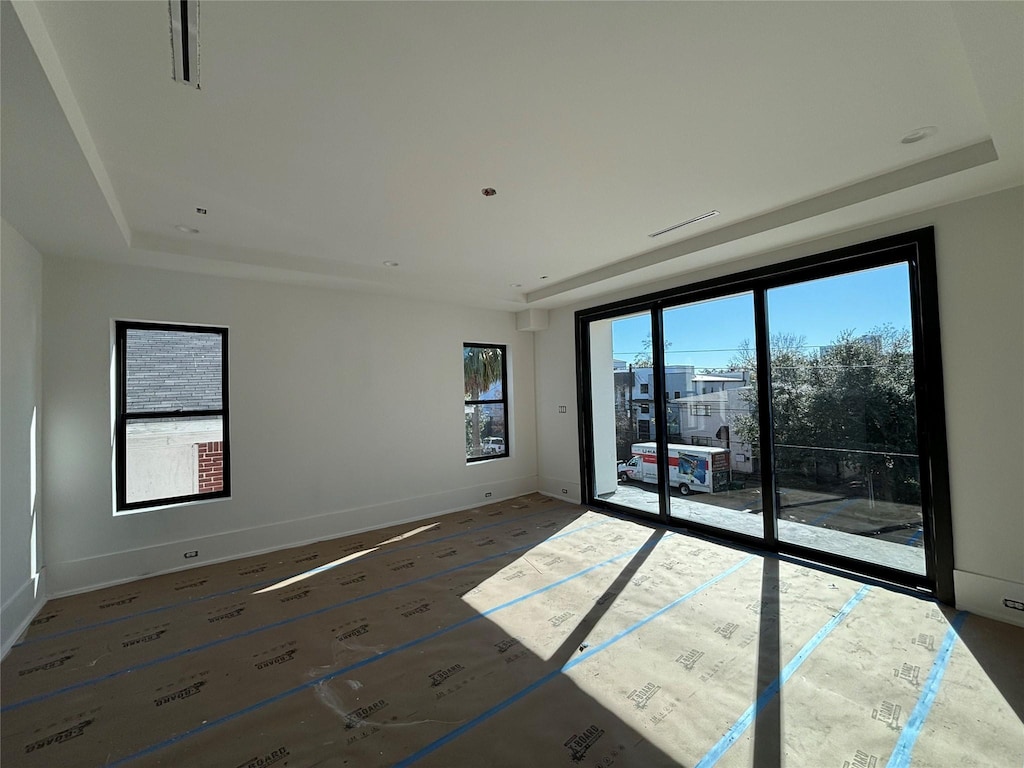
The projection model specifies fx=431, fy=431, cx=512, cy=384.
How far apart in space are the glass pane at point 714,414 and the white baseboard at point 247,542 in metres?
2.66

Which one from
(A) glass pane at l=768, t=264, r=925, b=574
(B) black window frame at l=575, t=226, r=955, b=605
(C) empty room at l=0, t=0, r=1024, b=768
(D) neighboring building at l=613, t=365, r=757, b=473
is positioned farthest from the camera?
(D) neighboring building at l=613, t=365, r=757, b=473

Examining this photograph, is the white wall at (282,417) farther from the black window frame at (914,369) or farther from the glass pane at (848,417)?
the glass pane at (848,417)

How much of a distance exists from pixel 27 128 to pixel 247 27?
1.18 metres

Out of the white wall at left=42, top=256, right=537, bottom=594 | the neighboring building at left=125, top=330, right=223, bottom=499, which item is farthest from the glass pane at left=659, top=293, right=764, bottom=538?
the neighboring building at left=125, top=330, right=223, bottom=499

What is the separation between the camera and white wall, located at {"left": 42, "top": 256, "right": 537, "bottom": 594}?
11.6 feet

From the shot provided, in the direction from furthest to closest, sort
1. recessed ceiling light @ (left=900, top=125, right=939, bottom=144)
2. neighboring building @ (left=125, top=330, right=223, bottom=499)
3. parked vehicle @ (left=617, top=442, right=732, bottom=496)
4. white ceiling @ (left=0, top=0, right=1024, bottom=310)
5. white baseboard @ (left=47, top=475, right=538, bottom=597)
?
parked vehicle @ (left=617, top=442, right=732, bottom=496), neighboring building @ (left=125, top=330, right=223, bottom=499), white baseboard @ (left=47, top=475, right=538, bottom=597), recessed ceiling light @ (left=900, top=125, right=939, bottom=144), white ceiling @ (left=0, top=0, right=1024, bottom=310)

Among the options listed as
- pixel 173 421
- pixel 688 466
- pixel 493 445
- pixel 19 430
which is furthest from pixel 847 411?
pixel 19 430

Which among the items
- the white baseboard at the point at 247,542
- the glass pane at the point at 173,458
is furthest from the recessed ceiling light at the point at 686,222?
the glass pane at the point at 173,458

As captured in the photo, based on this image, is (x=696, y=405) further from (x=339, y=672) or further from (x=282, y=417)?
(x=282, y=417)

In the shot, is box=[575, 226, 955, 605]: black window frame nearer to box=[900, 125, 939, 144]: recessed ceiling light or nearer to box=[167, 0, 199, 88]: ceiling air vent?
box=[900, 125, 939, 144]: recessed ceiling light

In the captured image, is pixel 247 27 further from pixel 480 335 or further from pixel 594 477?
pixel 594 477

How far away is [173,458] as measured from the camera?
4008mm

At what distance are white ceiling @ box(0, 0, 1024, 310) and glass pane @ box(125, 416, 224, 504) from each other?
1.55 metres

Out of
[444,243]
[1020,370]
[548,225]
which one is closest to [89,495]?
[444,243]
